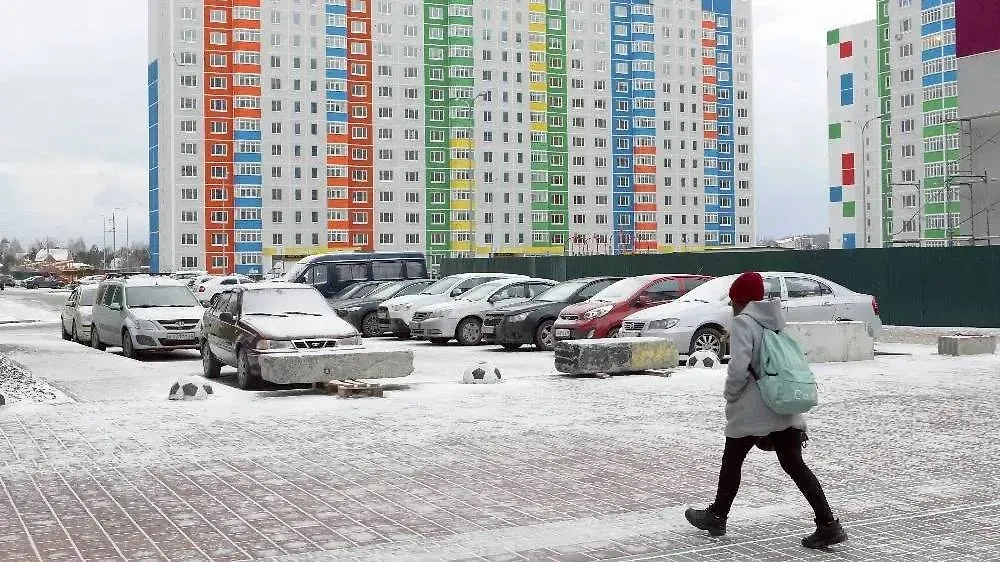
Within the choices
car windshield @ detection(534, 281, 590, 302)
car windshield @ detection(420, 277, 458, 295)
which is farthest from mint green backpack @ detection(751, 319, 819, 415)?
car windshield @ detection(420, 277, 458, 295)

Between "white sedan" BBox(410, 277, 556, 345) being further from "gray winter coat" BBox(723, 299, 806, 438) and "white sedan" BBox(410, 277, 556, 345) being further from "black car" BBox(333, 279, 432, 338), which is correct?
"gray winter coat" BBox(723, 299, 806, 438)

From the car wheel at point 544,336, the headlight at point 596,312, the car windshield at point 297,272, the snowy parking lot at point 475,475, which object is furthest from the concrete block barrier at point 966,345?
the car windshield at point 297,272

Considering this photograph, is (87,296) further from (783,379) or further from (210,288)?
(783,379)

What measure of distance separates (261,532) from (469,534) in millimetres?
1237

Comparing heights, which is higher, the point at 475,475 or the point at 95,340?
the point at 95,340

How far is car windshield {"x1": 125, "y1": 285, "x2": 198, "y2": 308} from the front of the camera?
23.8 meters

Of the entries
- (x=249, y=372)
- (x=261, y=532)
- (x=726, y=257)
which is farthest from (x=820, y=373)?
(x=726, y=257)

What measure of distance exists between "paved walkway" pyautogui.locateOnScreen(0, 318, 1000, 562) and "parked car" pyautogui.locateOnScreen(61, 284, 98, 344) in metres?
13.7

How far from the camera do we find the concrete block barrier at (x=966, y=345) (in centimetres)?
1956

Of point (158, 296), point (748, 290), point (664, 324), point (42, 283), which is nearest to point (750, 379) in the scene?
point (748, 290)

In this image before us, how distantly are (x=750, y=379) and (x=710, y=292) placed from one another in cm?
1350

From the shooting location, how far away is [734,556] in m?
6.12

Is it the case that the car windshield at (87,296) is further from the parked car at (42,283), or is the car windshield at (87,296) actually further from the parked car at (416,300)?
the parked car at (42,283)

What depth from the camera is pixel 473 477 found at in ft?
27.9
